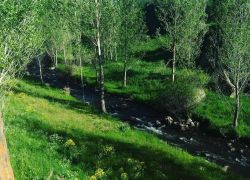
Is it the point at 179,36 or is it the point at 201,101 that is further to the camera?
the point at 179,36

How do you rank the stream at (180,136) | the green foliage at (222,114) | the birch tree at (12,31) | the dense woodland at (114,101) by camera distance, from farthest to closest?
the green foliage at (222,114) → the stream at (180,136) → the birch tree at (12,31) → the dense woodland at (114,101)

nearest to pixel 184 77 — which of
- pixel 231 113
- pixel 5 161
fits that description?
pixel 231 113

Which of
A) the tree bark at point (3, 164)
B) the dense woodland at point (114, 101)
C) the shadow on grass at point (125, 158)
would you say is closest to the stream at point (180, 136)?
the dense woodland at point (114, 101)

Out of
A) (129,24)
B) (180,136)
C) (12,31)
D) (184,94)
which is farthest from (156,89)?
(12,31)

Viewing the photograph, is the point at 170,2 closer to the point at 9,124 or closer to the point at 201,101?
the point at 201,101

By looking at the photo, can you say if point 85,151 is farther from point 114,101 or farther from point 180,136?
point 114,101

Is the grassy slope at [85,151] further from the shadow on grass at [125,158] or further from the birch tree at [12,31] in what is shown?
the birch tree at [12,31]
